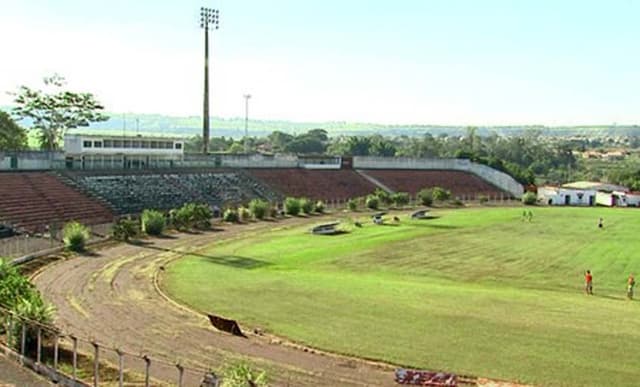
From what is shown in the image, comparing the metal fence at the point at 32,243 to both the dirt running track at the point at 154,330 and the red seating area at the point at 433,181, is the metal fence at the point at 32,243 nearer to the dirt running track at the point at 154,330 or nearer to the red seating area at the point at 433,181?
the dirt running track at the point at 154,330

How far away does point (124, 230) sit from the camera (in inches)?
2205

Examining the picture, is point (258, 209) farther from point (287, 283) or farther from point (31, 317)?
point (31, 317)

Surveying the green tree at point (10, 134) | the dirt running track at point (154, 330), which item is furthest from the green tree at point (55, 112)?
the dirt running track at point (154, 330)

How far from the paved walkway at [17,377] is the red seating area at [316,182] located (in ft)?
237

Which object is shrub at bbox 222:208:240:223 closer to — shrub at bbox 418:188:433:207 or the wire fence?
shrub at bbox 418:188:433:207

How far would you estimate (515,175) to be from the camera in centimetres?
12450

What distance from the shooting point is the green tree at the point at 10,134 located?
97.1m

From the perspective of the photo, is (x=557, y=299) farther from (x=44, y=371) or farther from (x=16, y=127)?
(x=16, y=127)

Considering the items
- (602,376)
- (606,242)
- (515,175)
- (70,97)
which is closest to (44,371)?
(602,376)

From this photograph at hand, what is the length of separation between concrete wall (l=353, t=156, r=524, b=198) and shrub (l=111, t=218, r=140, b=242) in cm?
6239

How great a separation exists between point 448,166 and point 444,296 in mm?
91210

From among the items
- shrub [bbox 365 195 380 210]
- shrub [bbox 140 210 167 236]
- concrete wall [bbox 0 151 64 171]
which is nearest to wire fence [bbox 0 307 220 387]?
shrub [bbox 140 210 167 236]

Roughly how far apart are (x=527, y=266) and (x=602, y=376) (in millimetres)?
23857

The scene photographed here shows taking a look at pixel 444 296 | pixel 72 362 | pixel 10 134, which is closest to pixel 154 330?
pixel 72 362
